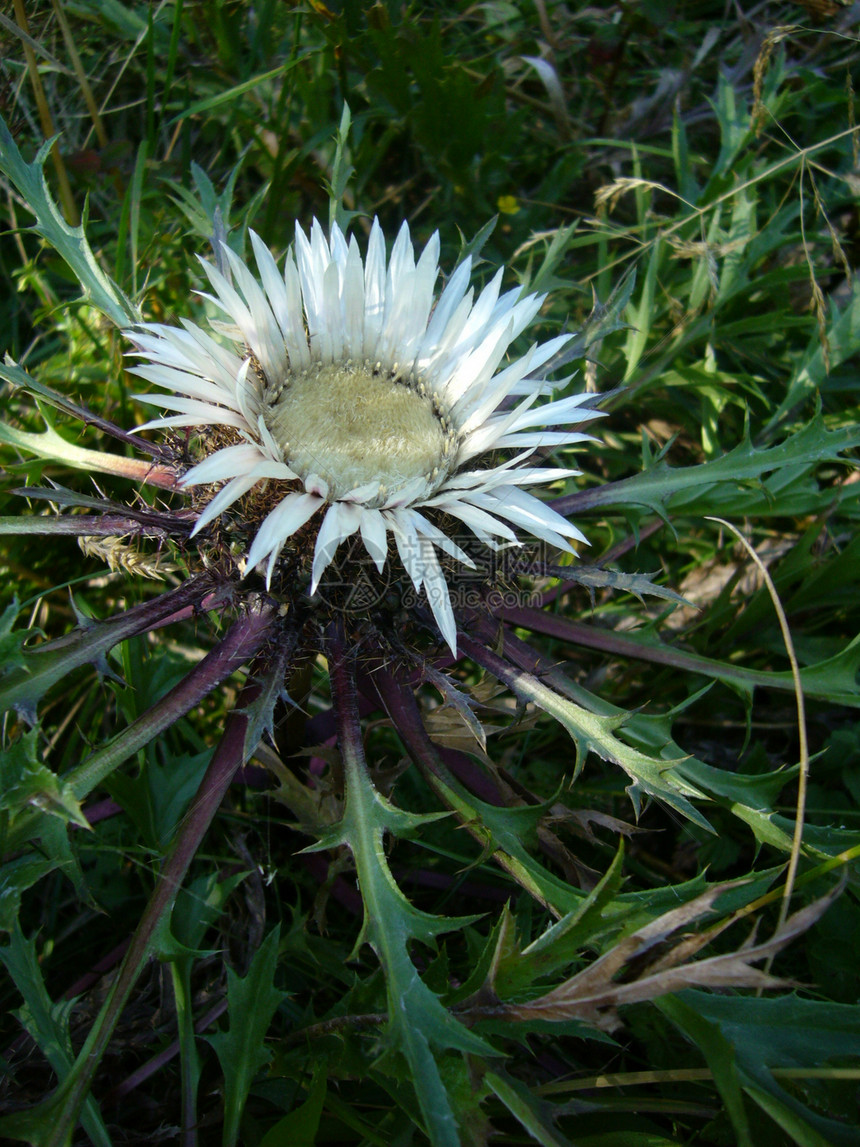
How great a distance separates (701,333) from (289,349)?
110 centimetres

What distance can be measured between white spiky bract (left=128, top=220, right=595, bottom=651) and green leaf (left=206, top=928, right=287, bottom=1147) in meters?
0.59

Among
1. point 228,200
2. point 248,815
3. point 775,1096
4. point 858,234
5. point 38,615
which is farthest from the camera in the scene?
point 858,234

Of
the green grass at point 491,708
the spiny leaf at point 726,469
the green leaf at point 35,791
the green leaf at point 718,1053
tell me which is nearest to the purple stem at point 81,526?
the green grass at point 491,708

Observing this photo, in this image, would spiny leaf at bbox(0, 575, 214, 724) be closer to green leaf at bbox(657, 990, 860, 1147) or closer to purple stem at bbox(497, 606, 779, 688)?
purple stem at bbox(497, 606, 779, 688)

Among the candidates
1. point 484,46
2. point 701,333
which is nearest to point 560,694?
point 701,333

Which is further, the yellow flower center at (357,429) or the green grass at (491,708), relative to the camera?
the yellow flower center at (357,429)

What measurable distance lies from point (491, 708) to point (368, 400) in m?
0.58

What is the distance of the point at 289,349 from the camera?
141cm

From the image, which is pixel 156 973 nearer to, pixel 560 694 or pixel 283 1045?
pixel 283 1045

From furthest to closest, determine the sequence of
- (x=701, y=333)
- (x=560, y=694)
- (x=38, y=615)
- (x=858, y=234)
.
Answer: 1. (x=858, y=234)
2. (x=701, y=333)
3. (x=38, y=615)
4. (x=560, y=694)

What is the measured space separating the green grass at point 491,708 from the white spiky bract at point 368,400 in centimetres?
19

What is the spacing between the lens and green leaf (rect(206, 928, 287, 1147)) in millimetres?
1112

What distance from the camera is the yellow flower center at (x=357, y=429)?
1.25 m

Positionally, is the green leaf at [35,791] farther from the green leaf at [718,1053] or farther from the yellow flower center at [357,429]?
the green leaf at [718,1053]
